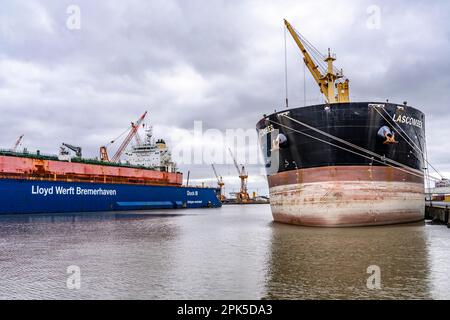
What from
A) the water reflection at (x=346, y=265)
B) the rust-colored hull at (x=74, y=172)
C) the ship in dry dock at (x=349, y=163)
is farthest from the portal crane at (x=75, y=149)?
the water reflection at (x=346, y=265)

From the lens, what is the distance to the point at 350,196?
18.2 m

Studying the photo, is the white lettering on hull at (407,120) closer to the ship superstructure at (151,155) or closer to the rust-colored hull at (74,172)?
the rust-colored hull at (74,172)

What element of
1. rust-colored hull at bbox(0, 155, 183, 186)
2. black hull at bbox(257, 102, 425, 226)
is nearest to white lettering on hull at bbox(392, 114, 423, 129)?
black hull at bbox(257, 102, 425, 226)

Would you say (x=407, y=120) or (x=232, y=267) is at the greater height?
(x=407, y=120)

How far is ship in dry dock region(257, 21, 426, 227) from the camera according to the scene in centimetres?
1833

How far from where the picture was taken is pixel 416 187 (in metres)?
21.3

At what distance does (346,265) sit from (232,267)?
2900 millimetres

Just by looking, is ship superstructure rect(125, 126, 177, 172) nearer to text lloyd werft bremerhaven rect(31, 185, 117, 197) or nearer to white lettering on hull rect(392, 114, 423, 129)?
text lloyd werft bremerhaven rect(31, 185, 117, 197)

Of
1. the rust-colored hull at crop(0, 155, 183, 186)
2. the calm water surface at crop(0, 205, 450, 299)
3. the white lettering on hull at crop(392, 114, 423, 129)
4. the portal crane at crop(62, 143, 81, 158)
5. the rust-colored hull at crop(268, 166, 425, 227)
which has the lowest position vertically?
the calm water surface at crop(0, 205, 450, 299)

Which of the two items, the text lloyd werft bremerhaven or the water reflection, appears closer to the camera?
the water reflection

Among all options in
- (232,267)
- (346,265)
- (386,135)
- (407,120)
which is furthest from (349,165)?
(232,267)

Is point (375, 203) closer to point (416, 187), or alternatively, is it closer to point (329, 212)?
point (329, 212)

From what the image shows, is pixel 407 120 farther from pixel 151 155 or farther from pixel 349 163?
pixel 151 155
